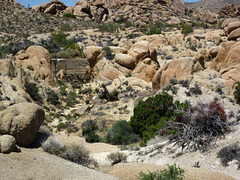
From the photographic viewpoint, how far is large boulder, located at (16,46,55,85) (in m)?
19.9

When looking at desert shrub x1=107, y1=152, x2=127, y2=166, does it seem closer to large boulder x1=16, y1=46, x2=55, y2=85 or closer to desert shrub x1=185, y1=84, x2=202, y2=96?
desert shrub x1=185, y1=84, x2=202, y2=96

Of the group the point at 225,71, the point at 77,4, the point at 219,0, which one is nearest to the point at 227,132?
the point at 225,71

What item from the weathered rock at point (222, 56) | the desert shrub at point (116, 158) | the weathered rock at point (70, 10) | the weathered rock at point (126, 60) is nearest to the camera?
the desert shrub at point (116, 158)

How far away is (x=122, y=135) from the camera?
11.8 meters

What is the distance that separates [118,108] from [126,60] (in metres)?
9.49

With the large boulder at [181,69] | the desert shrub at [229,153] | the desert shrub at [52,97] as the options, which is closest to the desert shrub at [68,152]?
the desert shrub at [229,153]

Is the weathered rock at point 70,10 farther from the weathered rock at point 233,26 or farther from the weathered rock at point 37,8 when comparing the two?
the weathered rock at point 233,26

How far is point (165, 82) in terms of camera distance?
1816cm

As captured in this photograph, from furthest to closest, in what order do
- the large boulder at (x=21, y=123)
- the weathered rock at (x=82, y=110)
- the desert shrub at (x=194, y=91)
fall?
the weathered rock at (x=82, y=110), the desert shrub at (x=194, y=91), the large boulder at (x=21, y=123)

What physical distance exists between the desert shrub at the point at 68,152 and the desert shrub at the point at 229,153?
4.01m

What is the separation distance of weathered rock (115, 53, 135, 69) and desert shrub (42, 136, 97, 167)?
18929 mm

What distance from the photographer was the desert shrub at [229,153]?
18.3ft

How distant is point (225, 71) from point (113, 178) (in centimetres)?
1599

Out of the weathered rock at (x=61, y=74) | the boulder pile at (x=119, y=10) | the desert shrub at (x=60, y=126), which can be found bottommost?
the desert shrub at (x=60, y=126)
